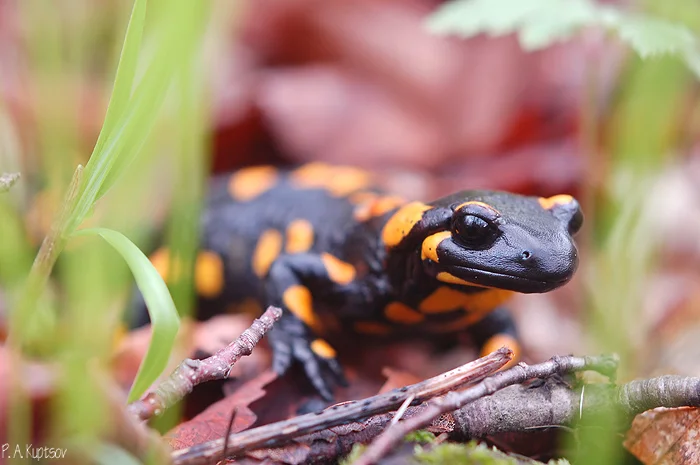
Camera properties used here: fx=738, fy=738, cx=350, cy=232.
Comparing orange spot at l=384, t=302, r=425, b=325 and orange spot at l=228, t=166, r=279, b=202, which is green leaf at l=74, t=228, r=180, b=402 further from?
orange spot at l=228, t=166, r=279, b=202

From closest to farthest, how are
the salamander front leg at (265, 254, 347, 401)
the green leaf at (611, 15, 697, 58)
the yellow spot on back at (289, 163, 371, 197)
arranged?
the salamander front leg at (265, 254, 347, 401)
the green leaf at (611, 15, 697, 58)
the yellow spot on back at (289, 163, 371, 197)

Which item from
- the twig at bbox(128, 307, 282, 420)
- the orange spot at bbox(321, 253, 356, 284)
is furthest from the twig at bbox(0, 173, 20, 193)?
the orange spot at bbox(321, 253, 356, 284)

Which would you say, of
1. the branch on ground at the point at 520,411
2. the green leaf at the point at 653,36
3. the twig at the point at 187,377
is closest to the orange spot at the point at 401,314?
the branch on ground at the point at 520,411

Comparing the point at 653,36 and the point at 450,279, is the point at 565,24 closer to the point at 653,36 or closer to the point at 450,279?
the point at 653,36

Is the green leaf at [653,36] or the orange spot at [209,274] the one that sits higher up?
the green leaf at [653,36]

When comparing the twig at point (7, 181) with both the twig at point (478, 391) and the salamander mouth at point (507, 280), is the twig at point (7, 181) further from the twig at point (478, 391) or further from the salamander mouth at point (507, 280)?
the salamander mouth at point (507, 280)

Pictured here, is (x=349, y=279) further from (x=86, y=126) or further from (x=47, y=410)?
(x=86, y=126)

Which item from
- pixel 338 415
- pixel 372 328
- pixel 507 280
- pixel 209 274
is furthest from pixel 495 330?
pixel 209 274
